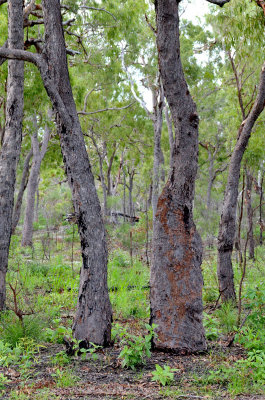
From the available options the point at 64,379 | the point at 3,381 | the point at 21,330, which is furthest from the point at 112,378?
the point at 21,330

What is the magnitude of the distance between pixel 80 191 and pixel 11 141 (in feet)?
7.31

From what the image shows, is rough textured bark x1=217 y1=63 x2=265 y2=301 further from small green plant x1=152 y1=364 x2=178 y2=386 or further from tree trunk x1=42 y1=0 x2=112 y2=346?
small green plant x1=152 y1=364 x2=178 y2=386

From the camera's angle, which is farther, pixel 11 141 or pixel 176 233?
pixel 11 141

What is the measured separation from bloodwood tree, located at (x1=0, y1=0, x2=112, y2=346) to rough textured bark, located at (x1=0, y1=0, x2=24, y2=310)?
164 centimetres

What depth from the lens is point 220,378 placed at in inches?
144

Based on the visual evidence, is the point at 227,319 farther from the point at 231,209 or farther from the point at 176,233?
the point at 176,233

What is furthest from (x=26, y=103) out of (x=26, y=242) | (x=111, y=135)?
(x=111, y=135)

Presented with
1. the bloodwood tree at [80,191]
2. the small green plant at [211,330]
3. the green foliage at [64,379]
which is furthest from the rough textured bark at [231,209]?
the green foliage at [64,379]

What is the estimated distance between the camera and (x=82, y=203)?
15.2 ft

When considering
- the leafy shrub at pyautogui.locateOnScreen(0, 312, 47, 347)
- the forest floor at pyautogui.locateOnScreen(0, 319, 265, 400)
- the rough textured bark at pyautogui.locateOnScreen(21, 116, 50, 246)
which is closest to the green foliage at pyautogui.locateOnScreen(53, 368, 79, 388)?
the forest floor at pyautogui.locateOnScreen(0, 319, 265, 400)

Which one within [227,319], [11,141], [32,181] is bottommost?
[227,319]

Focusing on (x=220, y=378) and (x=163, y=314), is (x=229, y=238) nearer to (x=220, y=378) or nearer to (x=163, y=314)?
(x=163, y=314)

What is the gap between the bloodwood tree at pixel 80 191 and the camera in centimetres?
454

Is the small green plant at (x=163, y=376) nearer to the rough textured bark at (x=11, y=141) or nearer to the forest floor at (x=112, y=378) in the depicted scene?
the forest floor at (x=112, y=378)
